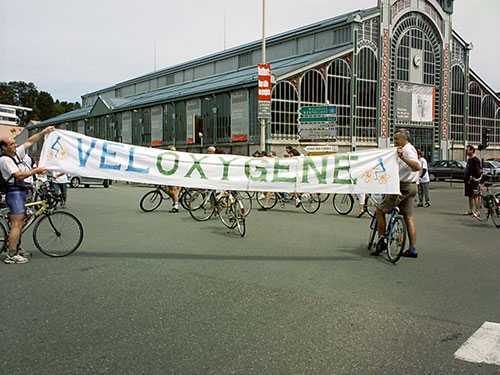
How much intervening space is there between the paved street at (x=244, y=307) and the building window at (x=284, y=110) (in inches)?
1108

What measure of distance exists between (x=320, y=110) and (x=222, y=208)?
16071 mm

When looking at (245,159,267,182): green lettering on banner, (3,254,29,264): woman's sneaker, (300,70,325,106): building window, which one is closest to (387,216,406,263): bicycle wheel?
(245,159,267,182): green lettering on banner

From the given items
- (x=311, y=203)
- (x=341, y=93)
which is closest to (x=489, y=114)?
(x=341, y=93)

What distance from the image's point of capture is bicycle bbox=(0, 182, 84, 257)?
26.2ft

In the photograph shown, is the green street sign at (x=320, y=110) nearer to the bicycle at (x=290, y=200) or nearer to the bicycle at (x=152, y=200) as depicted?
the bicycle at (x=290, y=200)

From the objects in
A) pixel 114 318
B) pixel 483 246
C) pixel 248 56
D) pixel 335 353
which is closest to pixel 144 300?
pixel 114 318

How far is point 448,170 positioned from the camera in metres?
39.0

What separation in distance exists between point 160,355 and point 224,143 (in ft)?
125

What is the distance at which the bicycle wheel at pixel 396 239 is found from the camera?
7823mm

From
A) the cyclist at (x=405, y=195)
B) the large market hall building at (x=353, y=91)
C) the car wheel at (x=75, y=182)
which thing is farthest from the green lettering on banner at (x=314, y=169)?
the large market hall building at (x=353, y=91)

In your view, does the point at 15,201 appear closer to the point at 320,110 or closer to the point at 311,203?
the point at 311,203

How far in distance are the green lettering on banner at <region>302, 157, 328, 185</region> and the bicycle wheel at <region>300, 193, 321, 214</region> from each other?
250 inches

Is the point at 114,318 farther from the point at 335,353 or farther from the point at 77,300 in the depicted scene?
the point at 335,353

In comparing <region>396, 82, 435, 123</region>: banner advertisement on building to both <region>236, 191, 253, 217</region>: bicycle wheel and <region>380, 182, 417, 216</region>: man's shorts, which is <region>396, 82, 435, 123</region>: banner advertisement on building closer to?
<region>236, 191, 253, 217</region>: bicycle wheel
